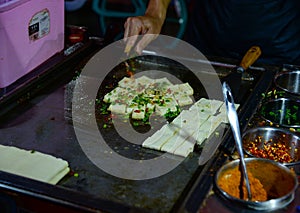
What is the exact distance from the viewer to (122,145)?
242cm

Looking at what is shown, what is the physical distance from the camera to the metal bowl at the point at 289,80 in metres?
2.98

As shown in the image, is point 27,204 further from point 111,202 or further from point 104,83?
point 104,83

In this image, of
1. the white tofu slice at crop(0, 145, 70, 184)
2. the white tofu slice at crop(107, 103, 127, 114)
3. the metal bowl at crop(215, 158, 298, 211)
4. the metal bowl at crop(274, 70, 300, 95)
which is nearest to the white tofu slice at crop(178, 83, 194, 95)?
the white tofu slice at crop(107, 103, 127, 114)

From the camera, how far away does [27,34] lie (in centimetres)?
280

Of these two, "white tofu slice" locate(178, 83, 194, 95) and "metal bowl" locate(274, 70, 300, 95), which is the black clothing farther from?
"white tofu slice" locate(178, 83, 194, 95)

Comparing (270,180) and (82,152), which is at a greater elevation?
(270,180)

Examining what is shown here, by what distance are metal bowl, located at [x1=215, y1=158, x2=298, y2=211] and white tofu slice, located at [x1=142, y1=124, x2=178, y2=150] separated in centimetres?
41

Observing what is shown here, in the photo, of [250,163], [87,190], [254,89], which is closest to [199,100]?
[254,89]

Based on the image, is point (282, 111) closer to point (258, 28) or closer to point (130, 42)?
point (258, 28)

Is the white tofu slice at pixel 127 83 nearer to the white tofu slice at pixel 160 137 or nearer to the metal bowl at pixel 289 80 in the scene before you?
the white tofu slice at pixel 160 137

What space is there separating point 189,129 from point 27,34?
3.41 feet

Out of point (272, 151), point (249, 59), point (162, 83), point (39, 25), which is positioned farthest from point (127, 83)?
point (272, 151)

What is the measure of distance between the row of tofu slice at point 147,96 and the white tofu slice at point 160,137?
6.9 inches

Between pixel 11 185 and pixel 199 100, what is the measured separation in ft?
4.04
